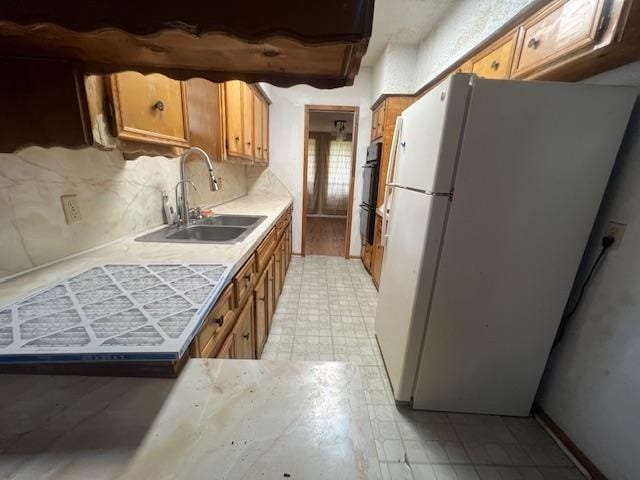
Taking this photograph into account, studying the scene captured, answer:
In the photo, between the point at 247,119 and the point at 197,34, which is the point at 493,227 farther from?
the point at 247,119

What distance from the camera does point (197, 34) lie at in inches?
17.6

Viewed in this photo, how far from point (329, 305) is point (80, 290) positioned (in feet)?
6.99

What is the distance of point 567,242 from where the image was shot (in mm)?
1281

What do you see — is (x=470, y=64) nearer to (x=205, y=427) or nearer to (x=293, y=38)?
(x=293, y=38)

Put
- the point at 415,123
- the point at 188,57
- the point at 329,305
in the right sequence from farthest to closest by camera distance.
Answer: the point at 329,305 < the point at 415,123 < the point at 188,57

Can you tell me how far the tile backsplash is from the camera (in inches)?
36.3

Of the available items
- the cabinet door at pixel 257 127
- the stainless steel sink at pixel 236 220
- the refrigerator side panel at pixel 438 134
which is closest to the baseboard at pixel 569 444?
the refrigerator side panel at pixel 438 134

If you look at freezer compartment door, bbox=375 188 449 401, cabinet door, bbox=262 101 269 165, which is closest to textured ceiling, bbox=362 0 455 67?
cabinet door, bbox=262 101 269 165

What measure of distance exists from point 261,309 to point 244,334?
0.38 m

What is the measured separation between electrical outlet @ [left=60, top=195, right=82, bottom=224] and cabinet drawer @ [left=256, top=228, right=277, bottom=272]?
829 mm

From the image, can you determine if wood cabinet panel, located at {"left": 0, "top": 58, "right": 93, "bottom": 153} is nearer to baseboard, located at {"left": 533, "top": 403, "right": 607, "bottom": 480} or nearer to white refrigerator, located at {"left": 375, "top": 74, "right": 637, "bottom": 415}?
white refrigerator, located at {"left": 375, "top": 74, "right": 637, "bottom": 415}

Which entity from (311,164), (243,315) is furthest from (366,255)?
(311,164)

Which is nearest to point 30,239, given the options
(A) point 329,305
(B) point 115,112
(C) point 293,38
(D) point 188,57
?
(B) point 115,112

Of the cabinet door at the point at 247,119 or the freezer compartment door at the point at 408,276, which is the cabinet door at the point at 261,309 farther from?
the cabinet door at the point at 247,119
